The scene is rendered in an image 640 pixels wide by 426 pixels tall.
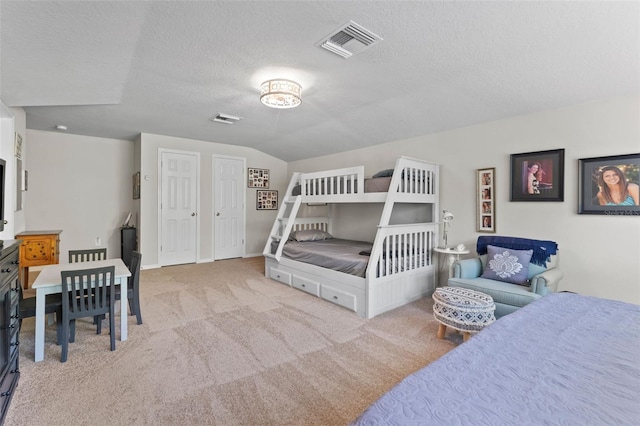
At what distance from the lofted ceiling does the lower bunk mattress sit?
6.13ft

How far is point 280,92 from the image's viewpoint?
9.46 ft

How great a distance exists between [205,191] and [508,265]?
526 centimetres

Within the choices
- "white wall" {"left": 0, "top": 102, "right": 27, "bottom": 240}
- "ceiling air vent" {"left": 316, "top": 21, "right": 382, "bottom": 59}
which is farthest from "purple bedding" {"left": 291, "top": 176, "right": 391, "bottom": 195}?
"white wall" {"left": 0, "top": 102, "right": 27, "bottom": 240}

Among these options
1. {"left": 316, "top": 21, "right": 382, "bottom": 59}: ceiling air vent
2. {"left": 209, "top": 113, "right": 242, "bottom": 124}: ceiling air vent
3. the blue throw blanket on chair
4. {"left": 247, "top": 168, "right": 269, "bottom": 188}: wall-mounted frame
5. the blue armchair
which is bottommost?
the blue armchair

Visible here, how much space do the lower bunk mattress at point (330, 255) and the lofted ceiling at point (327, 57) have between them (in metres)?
1.87

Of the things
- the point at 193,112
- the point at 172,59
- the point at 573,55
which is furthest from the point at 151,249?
the point at 573,55

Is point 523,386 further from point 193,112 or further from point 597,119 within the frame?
point 193,112

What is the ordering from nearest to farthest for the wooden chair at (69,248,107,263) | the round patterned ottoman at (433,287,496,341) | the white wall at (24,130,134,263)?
the round patterned ottoman at (433,287,496,341), the wooden chair at (69,248,107,263), the white wall at (24,130,134,263)

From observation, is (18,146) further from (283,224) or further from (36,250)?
(283,224)

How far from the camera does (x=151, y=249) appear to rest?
5.40 m

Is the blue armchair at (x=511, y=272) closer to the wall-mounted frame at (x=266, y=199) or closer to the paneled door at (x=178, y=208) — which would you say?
the wall-mounted frame at (x=266, y=199)

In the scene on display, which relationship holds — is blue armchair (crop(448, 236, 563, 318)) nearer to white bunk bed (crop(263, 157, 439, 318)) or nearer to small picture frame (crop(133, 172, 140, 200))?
white bunk bed (crop(263, 157, 439, 318))

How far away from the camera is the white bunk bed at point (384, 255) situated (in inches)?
130

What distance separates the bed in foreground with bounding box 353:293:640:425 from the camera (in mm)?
782
